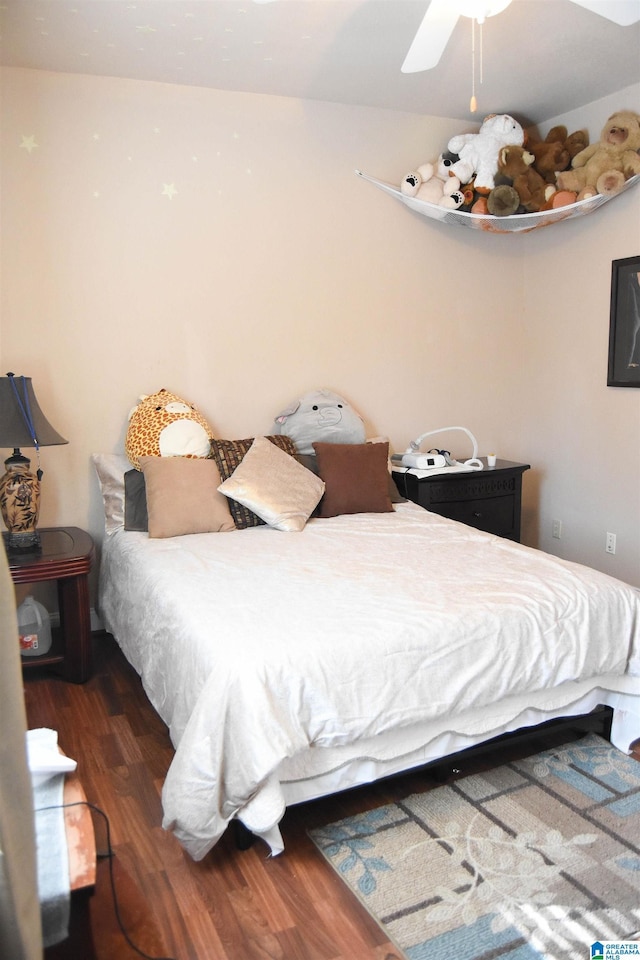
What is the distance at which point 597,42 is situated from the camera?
3.08 metres

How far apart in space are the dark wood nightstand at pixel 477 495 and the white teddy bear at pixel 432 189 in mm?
1400

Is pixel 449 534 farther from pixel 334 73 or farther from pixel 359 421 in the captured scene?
pixel 334 73

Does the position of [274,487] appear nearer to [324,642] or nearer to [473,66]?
[324,642]

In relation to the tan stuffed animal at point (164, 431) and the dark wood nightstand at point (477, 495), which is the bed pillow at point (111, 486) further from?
the dark wood nightstand at point (477, 495)

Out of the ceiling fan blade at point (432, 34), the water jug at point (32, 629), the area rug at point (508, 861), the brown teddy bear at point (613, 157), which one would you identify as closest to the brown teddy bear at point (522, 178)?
the brown teddy bear at point (613, 157)

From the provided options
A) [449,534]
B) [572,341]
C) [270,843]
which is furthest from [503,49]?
[270,843]

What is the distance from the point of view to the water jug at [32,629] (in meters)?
3.04

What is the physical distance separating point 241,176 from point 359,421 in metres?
1.32

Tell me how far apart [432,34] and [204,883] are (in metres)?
2.50

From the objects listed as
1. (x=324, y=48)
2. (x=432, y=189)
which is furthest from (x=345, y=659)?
(x=432, y=189)

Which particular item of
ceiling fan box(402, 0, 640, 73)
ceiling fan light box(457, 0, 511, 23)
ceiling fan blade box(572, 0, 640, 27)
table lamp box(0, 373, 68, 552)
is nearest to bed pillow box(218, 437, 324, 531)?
table lamp box(0, 373, 68, 552)

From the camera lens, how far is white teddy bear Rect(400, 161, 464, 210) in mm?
3861

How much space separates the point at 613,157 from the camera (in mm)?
3537

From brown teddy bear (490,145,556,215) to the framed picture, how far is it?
1.65 feet
